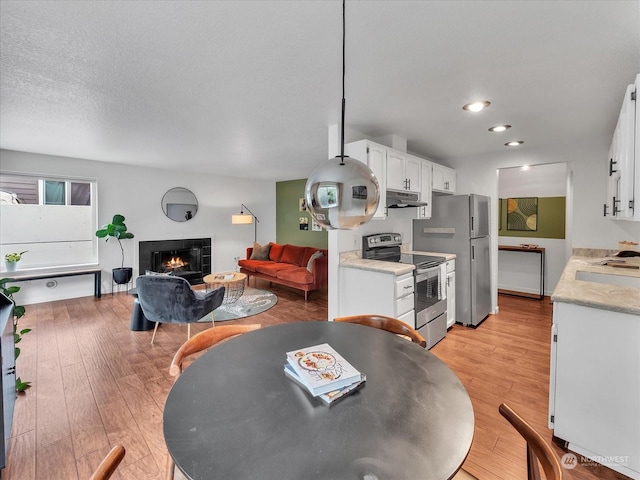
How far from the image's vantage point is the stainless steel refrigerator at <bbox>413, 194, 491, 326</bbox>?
3.64 meters

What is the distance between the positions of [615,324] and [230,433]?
1.99m

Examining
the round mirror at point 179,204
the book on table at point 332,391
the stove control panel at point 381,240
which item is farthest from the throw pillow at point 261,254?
the book on table at point 332,391

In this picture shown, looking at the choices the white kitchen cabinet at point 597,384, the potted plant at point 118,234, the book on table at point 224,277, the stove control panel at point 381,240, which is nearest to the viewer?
the white kitchen cabinet at point 597,384

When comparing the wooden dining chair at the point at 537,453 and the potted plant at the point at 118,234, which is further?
the potted plant at the point at 118,234

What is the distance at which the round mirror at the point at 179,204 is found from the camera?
5.97m

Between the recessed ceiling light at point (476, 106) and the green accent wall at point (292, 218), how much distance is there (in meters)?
4.39

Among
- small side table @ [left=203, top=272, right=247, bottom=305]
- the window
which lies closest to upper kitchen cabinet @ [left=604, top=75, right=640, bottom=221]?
small side table @ [left=203, top=272, right=247, bottom=305]

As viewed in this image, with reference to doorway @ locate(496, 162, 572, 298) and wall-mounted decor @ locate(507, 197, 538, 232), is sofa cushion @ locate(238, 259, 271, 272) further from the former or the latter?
wall-mounted decor @ locate(507, 197, 538, 232)

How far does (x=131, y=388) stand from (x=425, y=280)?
9.39 feet

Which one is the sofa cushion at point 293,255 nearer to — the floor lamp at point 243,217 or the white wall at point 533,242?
the floor lamp at point 243,217

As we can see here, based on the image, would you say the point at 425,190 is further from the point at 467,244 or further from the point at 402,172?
the point at 467,244

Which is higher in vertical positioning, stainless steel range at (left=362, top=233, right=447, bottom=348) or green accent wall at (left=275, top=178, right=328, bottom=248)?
green accent wall at (left=275, top=178, right=328, bottom=248)

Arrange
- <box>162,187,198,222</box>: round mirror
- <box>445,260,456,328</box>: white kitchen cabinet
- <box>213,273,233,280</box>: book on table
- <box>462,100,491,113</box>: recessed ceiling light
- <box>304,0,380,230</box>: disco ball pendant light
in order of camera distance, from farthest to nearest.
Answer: <box>162,187,198,222</box>: round mirror → <box>213,273,233,280</box>: book on table → <box>445,260,456,328</box>: white kitchen cabinet → <box>462,100,491,113</box>: recessed ceiling light → <box>304,0,380,230</box>: disco ball pendant light

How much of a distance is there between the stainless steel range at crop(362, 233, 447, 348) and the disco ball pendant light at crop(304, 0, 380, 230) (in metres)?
1.90
